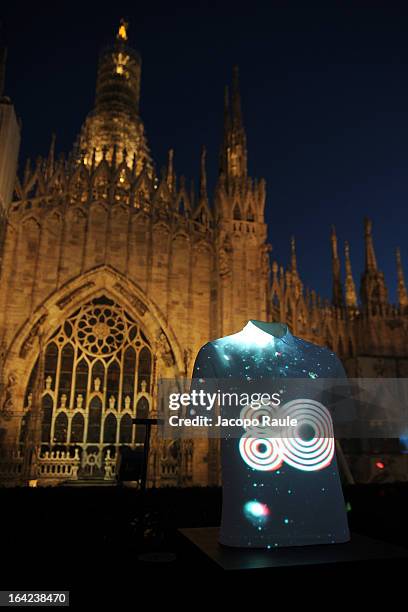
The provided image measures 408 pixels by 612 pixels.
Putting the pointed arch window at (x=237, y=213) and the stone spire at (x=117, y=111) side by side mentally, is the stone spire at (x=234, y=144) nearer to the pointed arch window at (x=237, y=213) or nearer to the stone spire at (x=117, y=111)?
the pointed arch window at (x=237, y=213)

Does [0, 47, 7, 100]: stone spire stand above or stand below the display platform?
above

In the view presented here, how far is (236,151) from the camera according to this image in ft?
62.7

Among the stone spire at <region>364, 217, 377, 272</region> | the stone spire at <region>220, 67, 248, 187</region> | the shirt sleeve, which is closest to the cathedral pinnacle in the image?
the stone spire at <region>220, 67, 248, 187</region>

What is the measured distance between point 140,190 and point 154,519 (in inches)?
585

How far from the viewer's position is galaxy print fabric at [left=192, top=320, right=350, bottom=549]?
305cm

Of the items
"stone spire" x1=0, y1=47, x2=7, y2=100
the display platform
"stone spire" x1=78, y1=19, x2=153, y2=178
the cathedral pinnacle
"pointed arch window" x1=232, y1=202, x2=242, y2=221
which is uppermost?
the cathedral pinnacle

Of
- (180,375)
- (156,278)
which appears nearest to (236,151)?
(156,278)

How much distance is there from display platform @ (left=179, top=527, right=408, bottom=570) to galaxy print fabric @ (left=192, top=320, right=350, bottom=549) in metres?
0.09

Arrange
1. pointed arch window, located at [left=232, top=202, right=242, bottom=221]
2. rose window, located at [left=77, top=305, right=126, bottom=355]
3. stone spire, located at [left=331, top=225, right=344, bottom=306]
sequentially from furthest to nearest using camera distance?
stone spire, located at [left=331, top=225, right=344, bottom=306]
pointed arch window, located at [left=232, top=202, right=242, bottom=221]
rose window, located at [left=77, top=305, right=126, bottom=355]

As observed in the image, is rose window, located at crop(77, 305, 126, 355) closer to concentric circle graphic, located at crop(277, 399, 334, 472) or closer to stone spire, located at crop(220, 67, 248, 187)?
stone spire, located at crop(220, 67, 248, 187)

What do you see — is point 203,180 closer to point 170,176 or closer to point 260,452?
point 170,176

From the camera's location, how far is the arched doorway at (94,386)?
1465 centimetres

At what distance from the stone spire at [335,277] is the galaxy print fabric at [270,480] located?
1771 cm

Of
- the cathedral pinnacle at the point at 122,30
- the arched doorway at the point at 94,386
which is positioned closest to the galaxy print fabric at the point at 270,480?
the arched doorway at the point at 94,386
